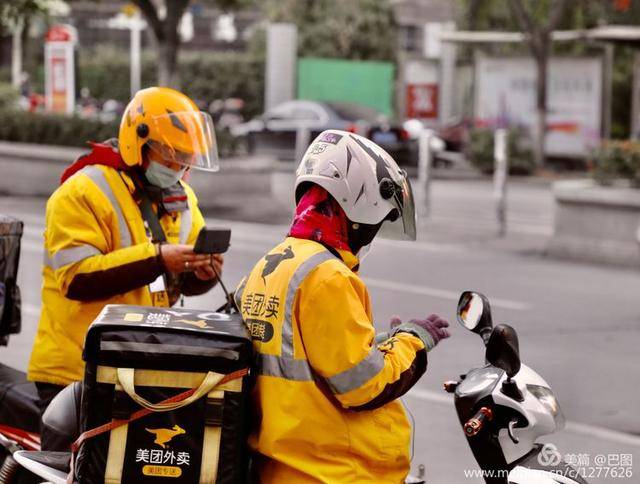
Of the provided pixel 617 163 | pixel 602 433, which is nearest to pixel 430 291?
pixel 617 163

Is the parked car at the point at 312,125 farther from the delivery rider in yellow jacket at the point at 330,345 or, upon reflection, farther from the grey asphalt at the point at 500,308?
the delivery rider in yellow jacket at the point at 330,345

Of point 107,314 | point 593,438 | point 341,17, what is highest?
point 341,17

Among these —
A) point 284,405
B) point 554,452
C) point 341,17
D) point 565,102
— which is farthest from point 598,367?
point 341,17

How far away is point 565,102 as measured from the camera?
28781 millimetres

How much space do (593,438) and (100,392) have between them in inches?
165

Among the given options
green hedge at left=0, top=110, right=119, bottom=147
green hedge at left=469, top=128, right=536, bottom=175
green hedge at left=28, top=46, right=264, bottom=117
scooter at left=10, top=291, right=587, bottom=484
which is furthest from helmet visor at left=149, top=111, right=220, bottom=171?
green hedge at left=28, top=46, right=264, bottom=117

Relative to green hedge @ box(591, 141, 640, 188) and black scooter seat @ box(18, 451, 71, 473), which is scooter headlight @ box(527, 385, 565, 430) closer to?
black scooter seat @ box(18, 451, 71, 473)

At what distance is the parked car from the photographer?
91.5ft

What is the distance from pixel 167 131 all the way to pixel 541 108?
2389 cm

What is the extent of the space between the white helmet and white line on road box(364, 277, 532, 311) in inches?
296

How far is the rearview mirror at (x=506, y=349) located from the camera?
357 centimetres

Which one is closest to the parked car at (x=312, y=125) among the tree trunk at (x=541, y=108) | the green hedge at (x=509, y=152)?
the green hedge at (x=509, y=152)

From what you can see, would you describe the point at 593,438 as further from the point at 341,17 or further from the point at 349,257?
the point at 341,17

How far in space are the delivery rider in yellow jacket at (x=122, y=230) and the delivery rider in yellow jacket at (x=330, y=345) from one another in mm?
1059
